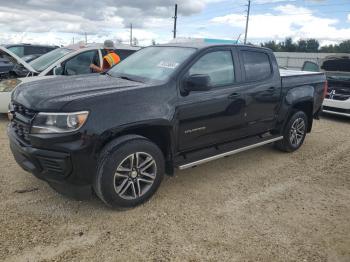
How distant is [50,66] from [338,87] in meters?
7.31

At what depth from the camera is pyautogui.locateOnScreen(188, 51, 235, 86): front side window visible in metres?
4.29

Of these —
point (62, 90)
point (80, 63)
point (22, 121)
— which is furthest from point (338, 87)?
point (22, 121)

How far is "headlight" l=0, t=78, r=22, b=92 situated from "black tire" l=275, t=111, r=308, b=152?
5333 millimetres

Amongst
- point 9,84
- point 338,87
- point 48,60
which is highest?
point 48,60

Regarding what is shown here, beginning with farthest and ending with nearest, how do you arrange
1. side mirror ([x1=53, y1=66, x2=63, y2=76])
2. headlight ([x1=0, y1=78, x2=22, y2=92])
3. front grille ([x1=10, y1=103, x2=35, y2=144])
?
side mirror ([x1=53, y1=66, x2=63, y2=76])
headlight ([x1=0, y1=78, x2=22, y2=92])
front grille ([x1=10, y1=103, x2=35, y2=144])

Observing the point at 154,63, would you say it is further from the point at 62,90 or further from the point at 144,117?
the point at 62,90

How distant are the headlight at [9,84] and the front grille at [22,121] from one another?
3.71 m

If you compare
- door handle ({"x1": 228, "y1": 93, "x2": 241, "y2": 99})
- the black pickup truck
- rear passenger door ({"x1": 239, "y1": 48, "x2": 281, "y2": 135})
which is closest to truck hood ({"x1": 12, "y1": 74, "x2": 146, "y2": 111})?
the black pickup truck

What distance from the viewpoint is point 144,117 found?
363 centimetres

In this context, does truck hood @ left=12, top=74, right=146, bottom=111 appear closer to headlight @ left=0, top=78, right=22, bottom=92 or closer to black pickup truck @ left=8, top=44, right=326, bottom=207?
black pickup truck @ left=8, top=44, right=326, bottom=207

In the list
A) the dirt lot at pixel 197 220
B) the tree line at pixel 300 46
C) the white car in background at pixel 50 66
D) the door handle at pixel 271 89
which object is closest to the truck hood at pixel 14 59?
the white car in background at pixel 50 66

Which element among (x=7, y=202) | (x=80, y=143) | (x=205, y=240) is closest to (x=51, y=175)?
(x=80, y=143)

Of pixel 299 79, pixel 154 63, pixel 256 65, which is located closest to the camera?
pixel 154 63

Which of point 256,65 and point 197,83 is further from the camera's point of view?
point 256,65
